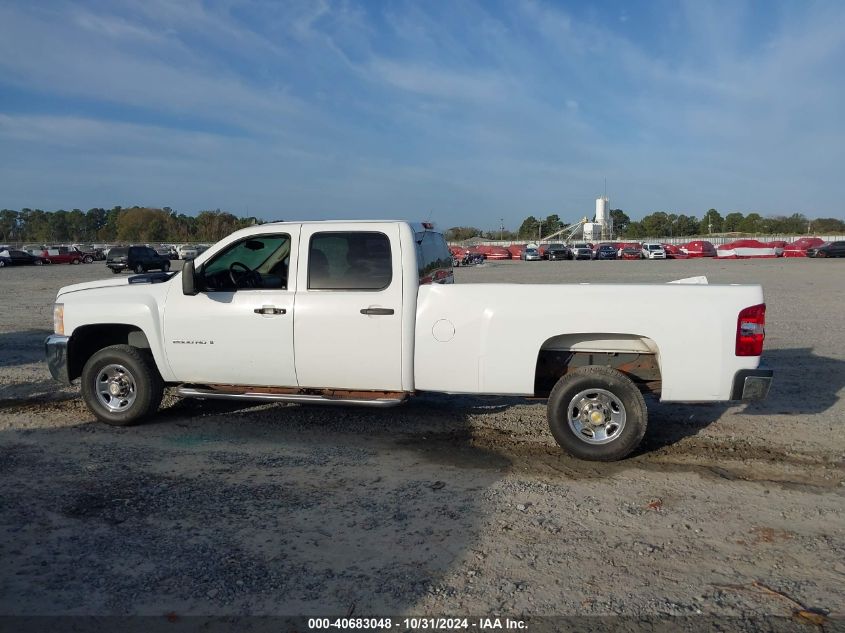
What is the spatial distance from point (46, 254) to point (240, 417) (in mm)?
59892

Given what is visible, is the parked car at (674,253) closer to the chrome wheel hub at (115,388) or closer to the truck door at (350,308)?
the truck door at (350,308)

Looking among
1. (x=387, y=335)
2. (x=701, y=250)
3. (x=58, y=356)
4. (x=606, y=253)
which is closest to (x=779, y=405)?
(x=387, y=335)

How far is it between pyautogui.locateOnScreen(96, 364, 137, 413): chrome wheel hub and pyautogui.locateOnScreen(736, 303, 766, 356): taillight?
18.0 ft

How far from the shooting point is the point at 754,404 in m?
7.61

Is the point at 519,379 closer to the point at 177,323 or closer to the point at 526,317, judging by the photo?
the point at 526,317

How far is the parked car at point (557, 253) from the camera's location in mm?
63406

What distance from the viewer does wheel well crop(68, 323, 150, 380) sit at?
6.89m

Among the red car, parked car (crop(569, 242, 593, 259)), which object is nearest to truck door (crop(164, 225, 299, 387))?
parked car (crop(569, 242, 593, 259))

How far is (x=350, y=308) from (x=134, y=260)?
40.5m

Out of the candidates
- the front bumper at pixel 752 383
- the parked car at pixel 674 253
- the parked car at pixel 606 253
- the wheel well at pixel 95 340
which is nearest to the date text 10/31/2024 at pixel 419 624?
the front bumper at pixel 752 383

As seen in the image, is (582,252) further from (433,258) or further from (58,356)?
(58,356)

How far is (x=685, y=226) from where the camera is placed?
14125cm

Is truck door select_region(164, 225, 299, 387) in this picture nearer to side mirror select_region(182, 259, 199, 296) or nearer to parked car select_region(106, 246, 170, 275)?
side mirror select_region(182, 259, 199, 296)

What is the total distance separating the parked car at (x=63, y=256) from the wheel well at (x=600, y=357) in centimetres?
6174
